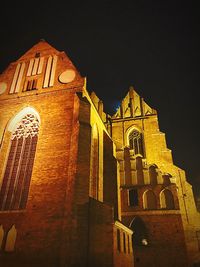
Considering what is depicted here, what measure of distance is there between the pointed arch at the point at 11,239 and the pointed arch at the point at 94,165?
13.7ft

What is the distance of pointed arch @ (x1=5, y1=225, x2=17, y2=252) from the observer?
10715 millimetres

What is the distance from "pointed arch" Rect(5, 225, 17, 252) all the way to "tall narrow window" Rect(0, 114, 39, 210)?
3.87 ft

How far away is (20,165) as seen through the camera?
527 inches

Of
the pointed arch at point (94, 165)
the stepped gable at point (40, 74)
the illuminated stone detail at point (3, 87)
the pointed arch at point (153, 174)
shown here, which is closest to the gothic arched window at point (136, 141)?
the pointed arch at point (153, 174)

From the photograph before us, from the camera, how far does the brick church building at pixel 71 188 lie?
1026cm

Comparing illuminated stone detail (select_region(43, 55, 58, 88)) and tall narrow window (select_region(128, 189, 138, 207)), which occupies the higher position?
illuminated stone detail (select_region(43, 55, 58, 88))

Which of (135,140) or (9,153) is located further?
(135,140)

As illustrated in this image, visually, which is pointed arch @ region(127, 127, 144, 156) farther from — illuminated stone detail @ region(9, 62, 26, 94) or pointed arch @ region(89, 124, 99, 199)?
illuminated stone detail @ region(9, 62, 26, 94)

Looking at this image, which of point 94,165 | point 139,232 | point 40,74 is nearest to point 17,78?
point 40,74

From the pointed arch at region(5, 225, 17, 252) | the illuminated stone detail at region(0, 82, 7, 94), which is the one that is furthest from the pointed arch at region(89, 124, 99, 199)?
the illuminated stone detail at region(0, 82, 7, 94)

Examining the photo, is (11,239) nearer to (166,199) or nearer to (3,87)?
(3,87)

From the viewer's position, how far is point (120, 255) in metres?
11.2

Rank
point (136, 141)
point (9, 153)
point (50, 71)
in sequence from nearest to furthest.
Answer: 1. point (9, 153)
2. point (50, 71)
3. point (136, 141)

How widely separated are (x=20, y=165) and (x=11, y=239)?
12.8 feet
